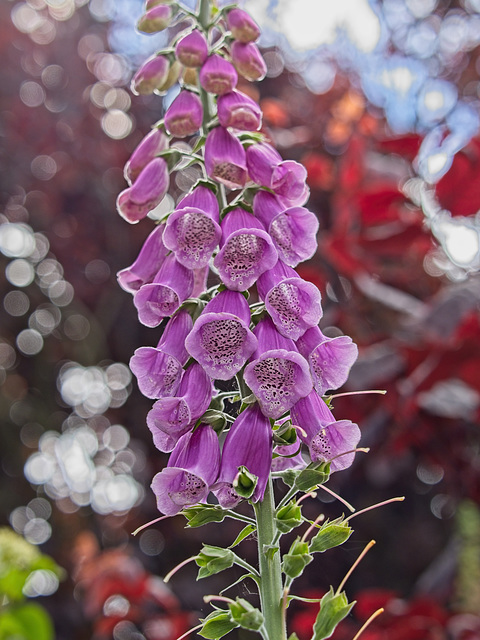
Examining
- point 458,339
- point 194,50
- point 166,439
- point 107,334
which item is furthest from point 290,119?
point 166,439

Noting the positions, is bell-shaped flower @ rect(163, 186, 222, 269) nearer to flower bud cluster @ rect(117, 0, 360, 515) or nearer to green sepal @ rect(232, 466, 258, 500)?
flower bud cluster @ rect(117, 0, 360, 515)

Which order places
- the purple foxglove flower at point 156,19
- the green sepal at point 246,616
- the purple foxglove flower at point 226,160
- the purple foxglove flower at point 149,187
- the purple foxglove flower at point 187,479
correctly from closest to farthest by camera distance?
the green sepal at point 246,616 → the purple foxglove flower at point 187,479 → the purple foxglove flower at point 226,160 → the purple foxglove flower at point 149,187 → the purple foxglove flower at point 156,19

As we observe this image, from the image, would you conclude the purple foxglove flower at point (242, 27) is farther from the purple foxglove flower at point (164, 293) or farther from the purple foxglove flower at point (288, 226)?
the purple foxglove flower at point (164, 293)

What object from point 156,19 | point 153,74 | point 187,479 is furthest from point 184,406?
point 156,19

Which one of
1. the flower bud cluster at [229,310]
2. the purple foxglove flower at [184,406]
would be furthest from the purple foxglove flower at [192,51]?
the purple foxglove flower at [184,406]

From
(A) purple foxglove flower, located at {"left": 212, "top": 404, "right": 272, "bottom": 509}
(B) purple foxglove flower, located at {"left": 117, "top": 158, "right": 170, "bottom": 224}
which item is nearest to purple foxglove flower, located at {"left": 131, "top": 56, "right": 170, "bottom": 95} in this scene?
(B) purple foxglove flower, located at {"left": 117, "top": 158, "right": 170, "bottom": 224}

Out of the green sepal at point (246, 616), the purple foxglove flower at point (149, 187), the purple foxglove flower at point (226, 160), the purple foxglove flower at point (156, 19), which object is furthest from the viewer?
the purple foxglove flower at point (156, 19)

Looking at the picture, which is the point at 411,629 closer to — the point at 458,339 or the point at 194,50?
the point at 458,339

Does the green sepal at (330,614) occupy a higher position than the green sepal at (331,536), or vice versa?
the green sepal at (331,536)
